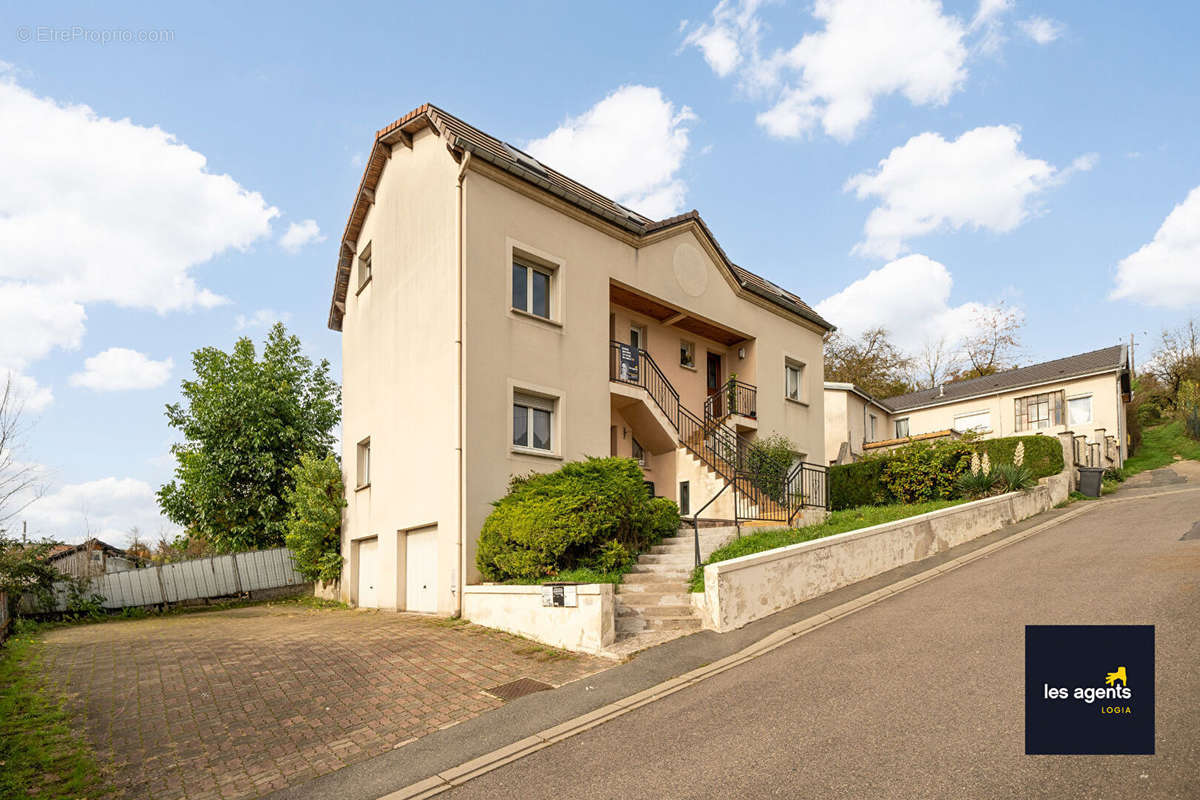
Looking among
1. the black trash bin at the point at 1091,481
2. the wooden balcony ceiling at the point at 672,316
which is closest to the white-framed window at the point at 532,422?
the wooden balcony ceiling at the point at 672,316

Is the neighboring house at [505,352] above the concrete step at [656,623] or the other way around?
above

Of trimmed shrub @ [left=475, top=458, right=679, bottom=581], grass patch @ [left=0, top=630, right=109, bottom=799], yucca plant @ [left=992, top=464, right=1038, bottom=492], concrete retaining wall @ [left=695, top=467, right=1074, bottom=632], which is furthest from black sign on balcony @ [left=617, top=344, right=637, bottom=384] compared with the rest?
grass patch @ [left=0, top=630, right=109, bottom=799]

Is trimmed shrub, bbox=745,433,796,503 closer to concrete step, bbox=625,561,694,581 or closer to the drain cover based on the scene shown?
concrete step, bbox=625,561,694,581

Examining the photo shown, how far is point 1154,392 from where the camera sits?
136ft

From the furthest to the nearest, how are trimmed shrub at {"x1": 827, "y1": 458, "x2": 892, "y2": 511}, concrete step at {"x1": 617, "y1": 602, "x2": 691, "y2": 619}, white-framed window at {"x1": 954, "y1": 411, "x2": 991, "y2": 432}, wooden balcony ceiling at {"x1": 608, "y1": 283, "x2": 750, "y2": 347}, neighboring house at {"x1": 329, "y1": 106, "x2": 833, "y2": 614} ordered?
white-framed window at {"x1": 954, "y1": 411, "x2": 991, "y2": 432} → trimmed shrub at {"x1": 827, "y1": 458, "x2": 892, "y2": 511} → wooden balcony ceiling at {"x1": 608, "y1": 283, "x2": 750, "y2": 347} → neighboring house at {"x1": 329, "y1": 106, "x2": 833, "y2": 614} → concrete step at {"x1": 617, "y1": 602, "x2": 691, "y2": 619}

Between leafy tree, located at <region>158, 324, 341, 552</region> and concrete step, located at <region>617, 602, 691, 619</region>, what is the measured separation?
16.2m

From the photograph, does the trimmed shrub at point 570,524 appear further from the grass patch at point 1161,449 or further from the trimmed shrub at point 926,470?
the grass patch at point 1161,449

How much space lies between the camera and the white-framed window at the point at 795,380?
73.7 feet

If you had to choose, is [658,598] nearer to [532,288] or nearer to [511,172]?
[532,288]

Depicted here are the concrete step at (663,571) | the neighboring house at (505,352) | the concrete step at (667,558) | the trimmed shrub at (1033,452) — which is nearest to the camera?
the concrete step at (663,571)

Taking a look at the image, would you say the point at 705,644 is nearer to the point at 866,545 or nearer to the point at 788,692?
the point at 788,692

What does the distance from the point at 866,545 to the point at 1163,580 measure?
13.3 ft

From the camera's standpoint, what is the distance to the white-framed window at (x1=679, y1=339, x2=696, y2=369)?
2038 cm

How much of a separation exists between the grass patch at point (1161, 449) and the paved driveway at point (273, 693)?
1115 inches
